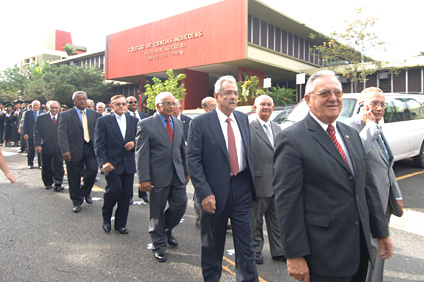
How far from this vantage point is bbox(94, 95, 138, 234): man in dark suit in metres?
4.80

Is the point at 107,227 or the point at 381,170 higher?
the point at 381,170

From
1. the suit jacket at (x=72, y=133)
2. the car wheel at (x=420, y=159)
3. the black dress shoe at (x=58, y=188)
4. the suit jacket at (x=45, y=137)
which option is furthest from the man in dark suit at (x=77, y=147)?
the car wheel at (x=420, y=159)

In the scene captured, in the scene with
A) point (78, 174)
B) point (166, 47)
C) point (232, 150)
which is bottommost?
point (78, 174)

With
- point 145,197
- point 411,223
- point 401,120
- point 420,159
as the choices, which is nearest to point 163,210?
point 145,197

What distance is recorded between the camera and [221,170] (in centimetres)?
305

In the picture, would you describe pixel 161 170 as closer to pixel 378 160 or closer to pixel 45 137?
pixel 378 160

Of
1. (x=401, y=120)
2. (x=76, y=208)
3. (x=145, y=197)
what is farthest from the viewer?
(x=401, y=120)

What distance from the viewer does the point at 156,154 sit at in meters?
4.12

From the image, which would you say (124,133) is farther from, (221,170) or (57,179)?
(57,179)

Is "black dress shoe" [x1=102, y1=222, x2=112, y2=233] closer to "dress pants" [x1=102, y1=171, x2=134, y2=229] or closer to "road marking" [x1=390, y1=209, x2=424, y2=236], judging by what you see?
"dress pants" [x1=102, y1=171, x2=134, y2=229]

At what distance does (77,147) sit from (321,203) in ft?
17.4

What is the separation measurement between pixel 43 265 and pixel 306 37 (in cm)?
2974

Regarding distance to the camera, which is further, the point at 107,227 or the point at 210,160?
the point at 107,227

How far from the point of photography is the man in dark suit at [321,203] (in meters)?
1.93
